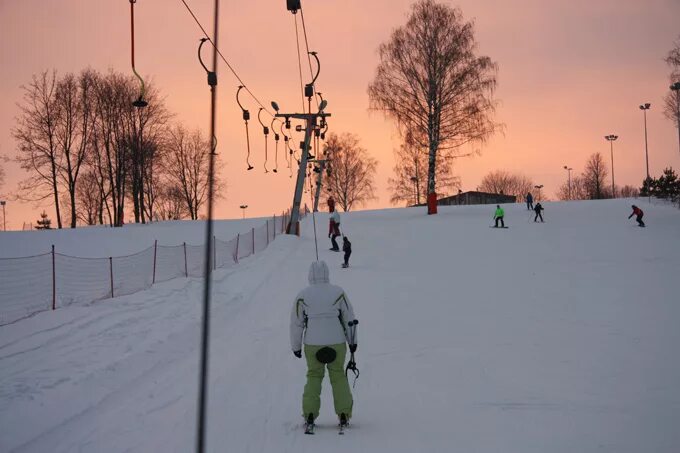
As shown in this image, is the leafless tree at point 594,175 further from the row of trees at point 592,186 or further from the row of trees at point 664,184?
the row of trees at point 664,184

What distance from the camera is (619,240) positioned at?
29.2m

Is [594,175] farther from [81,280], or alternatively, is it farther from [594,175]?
[81,280]

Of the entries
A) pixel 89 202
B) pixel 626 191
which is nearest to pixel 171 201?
pixel 89 202

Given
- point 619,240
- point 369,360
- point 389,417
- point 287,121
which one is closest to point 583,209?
point 619,240

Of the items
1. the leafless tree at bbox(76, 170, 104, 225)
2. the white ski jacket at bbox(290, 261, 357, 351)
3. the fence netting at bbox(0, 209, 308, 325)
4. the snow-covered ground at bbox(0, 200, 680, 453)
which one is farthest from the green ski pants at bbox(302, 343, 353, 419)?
the leafless tree at bbox(76, 170, 104, 225)

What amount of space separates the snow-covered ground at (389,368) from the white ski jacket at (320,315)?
3.10ft

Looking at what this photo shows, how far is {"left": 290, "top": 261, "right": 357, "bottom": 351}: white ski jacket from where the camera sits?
7.19 m

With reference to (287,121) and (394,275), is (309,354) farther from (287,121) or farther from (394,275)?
(287,121)

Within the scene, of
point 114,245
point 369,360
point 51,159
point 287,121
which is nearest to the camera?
point 369,360

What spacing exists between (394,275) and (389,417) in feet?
45.0

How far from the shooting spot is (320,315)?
7219 mm

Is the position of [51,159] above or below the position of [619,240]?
above

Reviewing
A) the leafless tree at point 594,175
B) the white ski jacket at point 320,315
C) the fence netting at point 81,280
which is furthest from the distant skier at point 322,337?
the leafless tree at point 594,175

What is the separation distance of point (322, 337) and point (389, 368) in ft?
11.0
